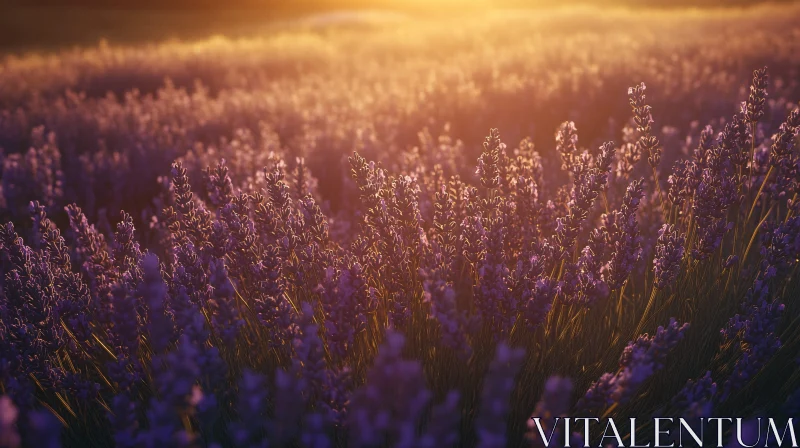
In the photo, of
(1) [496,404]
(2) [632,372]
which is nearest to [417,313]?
(2) [632,372]

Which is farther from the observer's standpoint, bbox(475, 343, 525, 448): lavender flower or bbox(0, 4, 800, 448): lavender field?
bbox(0, 4, 800, 448): lavender field

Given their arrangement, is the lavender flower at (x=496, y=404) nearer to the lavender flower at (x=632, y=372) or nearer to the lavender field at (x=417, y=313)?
the lavender field at (x=417, y=313)

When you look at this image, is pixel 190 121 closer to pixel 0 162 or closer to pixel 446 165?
pixel 0 162

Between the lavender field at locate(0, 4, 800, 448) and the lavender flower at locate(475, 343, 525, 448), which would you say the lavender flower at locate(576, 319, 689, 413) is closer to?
the lavender field at locate(0, 4, 800, 448)

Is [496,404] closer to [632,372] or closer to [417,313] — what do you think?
[632,372]

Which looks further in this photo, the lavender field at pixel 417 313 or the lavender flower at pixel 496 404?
the lavender field at pixel 417 313

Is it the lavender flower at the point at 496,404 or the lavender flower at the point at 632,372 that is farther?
the lavender flower at the point at 632,372

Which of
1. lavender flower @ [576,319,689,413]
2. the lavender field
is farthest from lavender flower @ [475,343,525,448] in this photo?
lavender flower @ [576,319,689,413]

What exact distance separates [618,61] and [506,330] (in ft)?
22.5

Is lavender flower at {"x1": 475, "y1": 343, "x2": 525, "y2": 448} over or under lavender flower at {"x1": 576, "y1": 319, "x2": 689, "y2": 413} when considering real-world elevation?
over

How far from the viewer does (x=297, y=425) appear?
1819mm

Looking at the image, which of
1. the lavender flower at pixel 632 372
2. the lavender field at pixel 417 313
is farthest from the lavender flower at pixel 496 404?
the lavender flower at pixel 632 372

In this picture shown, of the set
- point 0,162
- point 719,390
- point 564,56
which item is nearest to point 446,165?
point 719,390

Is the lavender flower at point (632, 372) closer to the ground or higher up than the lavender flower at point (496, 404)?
closer to the ground
